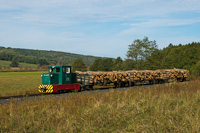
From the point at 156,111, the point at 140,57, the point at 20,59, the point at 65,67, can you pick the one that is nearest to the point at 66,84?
the point at 65,67

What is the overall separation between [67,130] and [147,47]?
69219 mm

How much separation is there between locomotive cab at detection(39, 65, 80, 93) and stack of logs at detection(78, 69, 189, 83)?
2036mm

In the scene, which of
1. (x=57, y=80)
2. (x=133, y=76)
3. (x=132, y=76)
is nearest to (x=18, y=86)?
(x=57, y=80)

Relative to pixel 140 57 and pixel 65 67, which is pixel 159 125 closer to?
pixel 65 67

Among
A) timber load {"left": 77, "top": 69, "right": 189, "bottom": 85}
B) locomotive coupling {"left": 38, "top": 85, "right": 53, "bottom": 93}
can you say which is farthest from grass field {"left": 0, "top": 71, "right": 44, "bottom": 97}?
timber load {"left": 77, "top": 69, "right": 189, "bottom": 85}

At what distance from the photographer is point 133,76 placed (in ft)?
75.8

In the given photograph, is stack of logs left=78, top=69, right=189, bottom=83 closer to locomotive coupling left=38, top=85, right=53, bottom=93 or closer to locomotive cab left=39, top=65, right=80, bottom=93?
locomotive cab left=39, top=65, right=80, bottom=93

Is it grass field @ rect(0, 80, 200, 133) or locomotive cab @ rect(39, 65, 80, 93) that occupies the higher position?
locomotive cab @ rect(39, 65, 80, 93)

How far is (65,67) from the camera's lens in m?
17.6

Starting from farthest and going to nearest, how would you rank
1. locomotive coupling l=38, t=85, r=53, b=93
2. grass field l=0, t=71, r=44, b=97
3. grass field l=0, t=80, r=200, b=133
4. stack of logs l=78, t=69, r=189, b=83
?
1. stack of logs l=78, t=69, r=189, b=83
2. grass field l=0, t=71, r=44, b=97
3. locomotive coupling l=38, t=85, r=53, b=93
4. grass field l=0, t=80, r=200, b=133

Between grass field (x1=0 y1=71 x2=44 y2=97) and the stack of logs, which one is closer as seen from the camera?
grass field (x1=0 y1=71 x2=44 y2=97)

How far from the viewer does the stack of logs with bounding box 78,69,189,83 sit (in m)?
19.5

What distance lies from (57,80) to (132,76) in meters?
9.44

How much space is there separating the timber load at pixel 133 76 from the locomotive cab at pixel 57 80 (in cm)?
182
